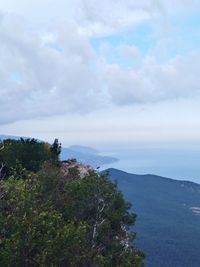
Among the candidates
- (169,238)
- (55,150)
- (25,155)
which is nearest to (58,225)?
(25,155)

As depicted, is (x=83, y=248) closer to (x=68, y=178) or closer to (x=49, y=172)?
(x=49, y=172)

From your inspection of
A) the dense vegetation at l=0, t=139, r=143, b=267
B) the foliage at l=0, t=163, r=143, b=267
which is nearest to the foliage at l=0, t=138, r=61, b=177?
the dense vegetation at l=0, t=139, r=143, b=267

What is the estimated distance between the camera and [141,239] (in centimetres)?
15350

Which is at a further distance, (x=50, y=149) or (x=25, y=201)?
(x=50, y=149)

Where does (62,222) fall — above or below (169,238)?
above

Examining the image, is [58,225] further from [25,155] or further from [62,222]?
[25,155]

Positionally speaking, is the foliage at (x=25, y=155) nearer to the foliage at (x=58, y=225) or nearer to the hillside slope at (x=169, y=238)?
the foliage at (x=58, y=225)

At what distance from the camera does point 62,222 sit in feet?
78.4

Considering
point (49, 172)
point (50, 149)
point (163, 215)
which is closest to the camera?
point (49, 172)

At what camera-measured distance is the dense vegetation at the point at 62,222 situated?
21.2 m

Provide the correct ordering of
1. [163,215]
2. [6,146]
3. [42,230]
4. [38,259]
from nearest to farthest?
[38,259] → [42,230] → [6,146] → [163,215]

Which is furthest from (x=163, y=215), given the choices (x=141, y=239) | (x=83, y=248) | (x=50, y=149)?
(x=83, y=248)

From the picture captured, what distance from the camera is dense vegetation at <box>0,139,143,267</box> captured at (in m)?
21.2

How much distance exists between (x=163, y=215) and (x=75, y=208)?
16510 centimetres
